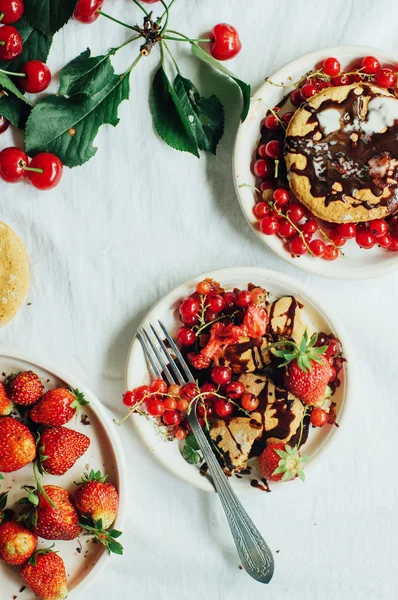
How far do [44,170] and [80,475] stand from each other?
2.30ft

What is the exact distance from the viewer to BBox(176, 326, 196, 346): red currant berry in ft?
4.35

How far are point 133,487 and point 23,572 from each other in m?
0.30

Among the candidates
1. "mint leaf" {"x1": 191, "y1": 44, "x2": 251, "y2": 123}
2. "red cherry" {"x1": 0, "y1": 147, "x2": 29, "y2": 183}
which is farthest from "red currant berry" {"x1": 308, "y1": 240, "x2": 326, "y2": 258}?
"red cherry" {"x1": 0, "y1": 147, "x2": 29, "y2": 183}

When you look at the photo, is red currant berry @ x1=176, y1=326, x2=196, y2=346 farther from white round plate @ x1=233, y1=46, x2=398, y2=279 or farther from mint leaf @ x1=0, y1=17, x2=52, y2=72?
mint leaf @ x1=0, y1=17, x2=52, y2=72

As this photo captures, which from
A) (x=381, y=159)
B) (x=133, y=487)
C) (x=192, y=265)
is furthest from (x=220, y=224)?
(x=133, y=487)

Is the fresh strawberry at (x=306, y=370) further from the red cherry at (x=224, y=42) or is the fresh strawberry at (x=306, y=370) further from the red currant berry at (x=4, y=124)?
the red currant berry at (x=4, y=124)

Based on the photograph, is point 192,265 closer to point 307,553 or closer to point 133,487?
point 133,487

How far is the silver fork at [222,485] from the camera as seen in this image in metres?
1.32

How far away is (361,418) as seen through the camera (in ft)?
4.75

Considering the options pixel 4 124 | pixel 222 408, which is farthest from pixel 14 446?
pixel 4 124

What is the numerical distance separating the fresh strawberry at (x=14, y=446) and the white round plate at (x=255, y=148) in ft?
2.24

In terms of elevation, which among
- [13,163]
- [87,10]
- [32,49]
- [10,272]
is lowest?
[10,272]

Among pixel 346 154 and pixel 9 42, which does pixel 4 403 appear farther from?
pixel 346 154

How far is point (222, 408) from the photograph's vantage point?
1.31m
